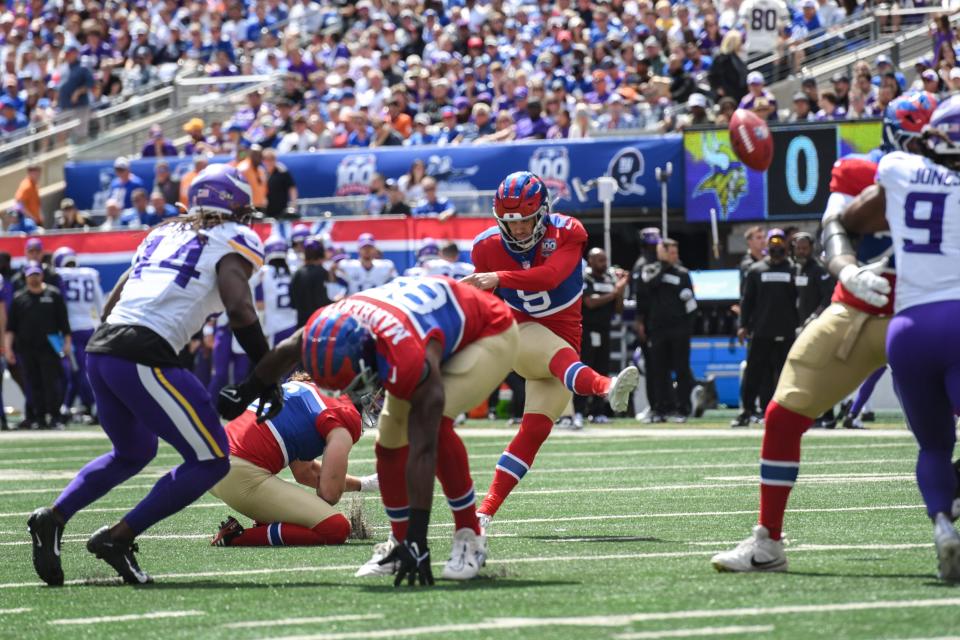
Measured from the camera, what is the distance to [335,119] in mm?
23906

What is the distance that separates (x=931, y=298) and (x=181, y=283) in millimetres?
2883

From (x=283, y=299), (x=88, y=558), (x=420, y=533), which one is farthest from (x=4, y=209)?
(x=420, y=533)

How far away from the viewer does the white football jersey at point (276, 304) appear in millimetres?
18578

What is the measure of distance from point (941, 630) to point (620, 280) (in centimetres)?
1340

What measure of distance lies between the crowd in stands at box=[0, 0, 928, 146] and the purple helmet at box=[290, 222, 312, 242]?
2.78 metres

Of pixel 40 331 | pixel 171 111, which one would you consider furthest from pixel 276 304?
pixel 171 111

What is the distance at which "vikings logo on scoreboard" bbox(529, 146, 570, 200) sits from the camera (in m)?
20.2

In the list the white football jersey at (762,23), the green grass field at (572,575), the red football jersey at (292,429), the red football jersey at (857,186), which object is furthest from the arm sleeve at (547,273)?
the white football jersey at (762,23)

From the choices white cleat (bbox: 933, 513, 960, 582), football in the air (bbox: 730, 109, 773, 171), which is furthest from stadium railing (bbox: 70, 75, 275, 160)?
white cleat (bbox: 933, 513, 960, 582)

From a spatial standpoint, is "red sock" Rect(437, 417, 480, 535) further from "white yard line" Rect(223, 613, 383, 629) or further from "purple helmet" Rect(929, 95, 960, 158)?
"purple helmet" Rect(929, 95, 960, 158)

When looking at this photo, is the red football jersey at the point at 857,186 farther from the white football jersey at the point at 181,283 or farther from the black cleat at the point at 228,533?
the black cleat at the point at 228,533

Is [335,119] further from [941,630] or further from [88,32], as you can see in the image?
[941,630]

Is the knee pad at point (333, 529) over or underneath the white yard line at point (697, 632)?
underneath

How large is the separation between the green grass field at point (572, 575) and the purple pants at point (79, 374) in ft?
25.7
